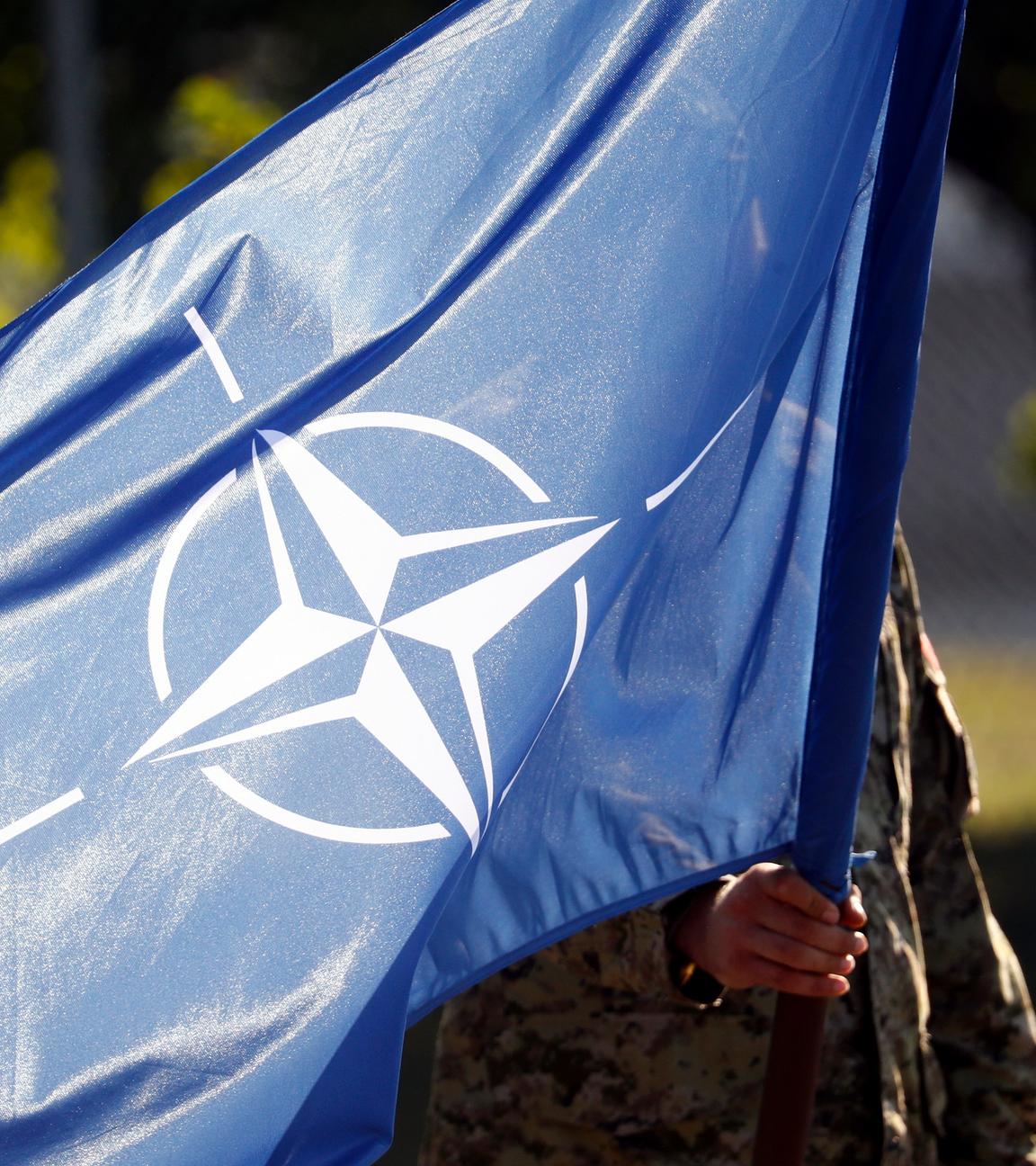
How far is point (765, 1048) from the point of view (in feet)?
7.97

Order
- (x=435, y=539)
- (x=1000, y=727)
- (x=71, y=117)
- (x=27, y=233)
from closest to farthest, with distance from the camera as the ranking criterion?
(x=435, y=539) → (x=71, y=117) → (x=1000, y=727) → (x=27, y=233)

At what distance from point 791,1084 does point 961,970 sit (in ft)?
1.93

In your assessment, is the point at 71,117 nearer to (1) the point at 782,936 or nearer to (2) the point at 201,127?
(2) the point at 201,127

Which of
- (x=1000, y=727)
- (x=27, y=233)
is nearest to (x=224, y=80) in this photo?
(x=27, y=233)

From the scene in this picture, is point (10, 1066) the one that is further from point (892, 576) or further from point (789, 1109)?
point (892, 576)

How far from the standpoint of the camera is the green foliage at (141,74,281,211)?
282 inches

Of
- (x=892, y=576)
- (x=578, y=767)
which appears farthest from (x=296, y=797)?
(x=892, y=576)

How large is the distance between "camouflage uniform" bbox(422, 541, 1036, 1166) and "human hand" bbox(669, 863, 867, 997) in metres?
0.19

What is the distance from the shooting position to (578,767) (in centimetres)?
212

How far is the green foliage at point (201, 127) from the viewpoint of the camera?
716 cm

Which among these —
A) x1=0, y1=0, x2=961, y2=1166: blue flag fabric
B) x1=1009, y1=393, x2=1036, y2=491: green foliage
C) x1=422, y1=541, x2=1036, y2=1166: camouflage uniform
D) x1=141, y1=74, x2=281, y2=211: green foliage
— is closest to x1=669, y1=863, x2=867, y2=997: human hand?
x1=0, y1=0, x2=961, y2=1166: blue flag fabric

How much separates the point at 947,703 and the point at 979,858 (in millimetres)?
5273

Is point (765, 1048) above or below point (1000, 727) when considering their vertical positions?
below

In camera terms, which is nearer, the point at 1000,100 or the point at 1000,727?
the point at 1000,100
